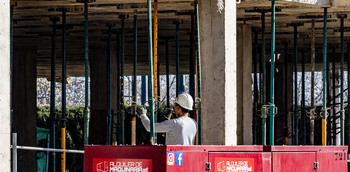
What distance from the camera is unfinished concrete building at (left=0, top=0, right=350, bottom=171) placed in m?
13.4

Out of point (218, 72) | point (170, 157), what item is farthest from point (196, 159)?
point (218, 72)

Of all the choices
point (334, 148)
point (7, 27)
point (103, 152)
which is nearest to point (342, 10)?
point (334, 148)

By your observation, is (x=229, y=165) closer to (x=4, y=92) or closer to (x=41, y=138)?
(x=4, y=92)

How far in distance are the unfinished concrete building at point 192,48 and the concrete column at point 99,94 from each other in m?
0.03

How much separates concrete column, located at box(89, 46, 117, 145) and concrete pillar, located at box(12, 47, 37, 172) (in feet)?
7.40

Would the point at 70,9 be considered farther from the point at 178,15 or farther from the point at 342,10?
the point at 342,10

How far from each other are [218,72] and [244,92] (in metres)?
5.89

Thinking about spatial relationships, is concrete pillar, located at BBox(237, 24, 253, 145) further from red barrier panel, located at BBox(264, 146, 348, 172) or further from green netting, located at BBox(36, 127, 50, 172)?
green netting, located at BBox(36, 127, 50, 172)

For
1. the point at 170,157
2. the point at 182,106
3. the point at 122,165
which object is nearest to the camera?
the point at 170,157

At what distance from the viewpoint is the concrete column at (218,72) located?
13.3 metres

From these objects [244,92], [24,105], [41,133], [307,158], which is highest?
[244,92]

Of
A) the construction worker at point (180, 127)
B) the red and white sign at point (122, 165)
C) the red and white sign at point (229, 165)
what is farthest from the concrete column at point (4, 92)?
the red and white sign at point (229, 165)

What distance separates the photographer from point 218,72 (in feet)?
44.0

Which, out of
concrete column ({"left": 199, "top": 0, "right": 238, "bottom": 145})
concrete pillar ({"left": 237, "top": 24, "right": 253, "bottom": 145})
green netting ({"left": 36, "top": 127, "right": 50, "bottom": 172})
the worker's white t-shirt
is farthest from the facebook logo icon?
green netting ({"left": 36, "top": 127, "right": 50, "bottom": 172})
